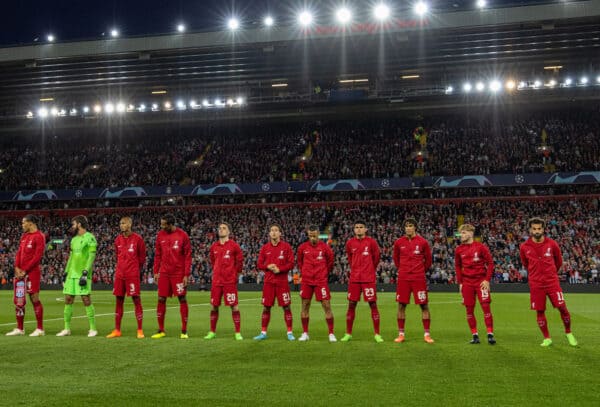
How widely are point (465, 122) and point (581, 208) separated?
13732 mm

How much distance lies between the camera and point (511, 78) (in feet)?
167

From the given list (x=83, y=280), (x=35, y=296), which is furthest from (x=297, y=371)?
(x=35, y=296)

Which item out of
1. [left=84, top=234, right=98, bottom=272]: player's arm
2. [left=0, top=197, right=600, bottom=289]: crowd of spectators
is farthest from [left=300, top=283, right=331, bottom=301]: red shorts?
[left=0, top=197, right=600, bottom=289]: crowd of spectators

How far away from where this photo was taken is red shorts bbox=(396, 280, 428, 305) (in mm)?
12289

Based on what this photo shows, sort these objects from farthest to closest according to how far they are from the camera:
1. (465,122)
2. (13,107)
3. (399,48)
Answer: (13,107) → (465,122) → (399,48)

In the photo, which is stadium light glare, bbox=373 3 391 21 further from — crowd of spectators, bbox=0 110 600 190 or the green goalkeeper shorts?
the green goalkeeper shorts

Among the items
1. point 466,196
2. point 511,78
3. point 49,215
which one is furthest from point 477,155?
point 49,215

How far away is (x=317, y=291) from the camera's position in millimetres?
12812

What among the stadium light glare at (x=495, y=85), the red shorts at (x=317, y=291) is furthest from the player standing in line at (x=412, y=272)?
the stadium light glare at (x=495, y=85)

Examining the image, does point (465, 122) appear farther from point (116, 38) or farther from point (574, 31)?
point (116, 38)

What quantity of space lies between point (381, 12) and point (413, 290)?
33282mm

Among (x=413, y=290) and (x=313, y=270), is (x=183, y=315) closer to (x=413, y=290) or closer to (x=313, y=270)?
(x=313, y=270)

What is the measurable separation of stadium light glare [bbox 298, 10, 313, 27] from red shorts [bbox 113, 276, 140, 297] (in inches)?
1309

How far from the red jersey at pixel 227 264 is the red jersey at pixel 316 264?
1342 millimetres
